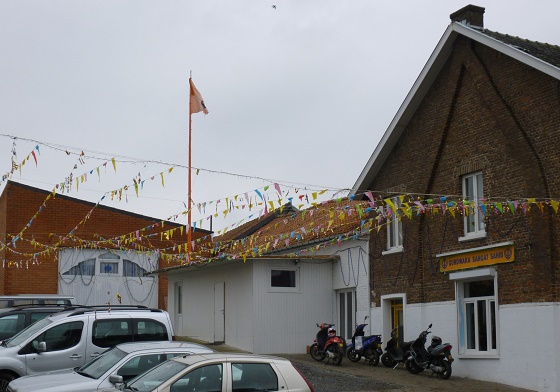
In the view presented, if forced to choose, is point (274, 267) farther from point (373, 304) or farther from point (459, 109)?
point (459, 109)

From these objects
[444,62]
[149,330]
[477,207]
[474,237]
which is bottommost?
[149,330]

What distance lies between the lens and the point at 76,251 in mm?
32812

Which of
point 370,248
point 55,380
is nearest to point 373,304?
point 370,248

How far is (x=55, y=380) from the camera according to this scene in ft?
39.7

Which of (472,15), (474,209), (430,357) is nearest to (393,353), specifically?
(430,357)

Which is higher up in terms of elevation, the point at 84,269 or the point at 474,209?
the point at 474,209

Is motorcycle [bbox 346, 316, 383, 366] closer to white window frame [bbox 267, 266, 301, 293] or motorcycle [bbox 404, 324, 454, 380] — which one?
motorcycle [bbox 404, 324, 454, 380]

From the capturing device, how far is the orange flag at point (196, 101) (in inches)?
1171

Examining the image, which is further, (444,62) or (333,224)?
(333,224)

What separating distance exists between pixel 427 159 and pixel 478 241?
3.19 m

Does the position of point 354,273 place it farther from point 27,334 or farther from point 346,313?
point 27,334

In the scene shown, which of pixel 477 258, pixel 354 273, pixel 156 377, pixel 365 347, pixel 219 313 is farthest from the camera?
pixel 219 313

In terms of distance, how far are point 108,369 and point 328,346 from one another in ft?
36.6

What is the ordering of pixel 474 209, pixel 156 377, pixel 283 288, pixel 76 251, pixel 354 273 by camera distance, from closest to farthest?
pixel 156 377 → pixel 474 209 → pixel 354 273 → pixel 283 288 → pixel 76 251
